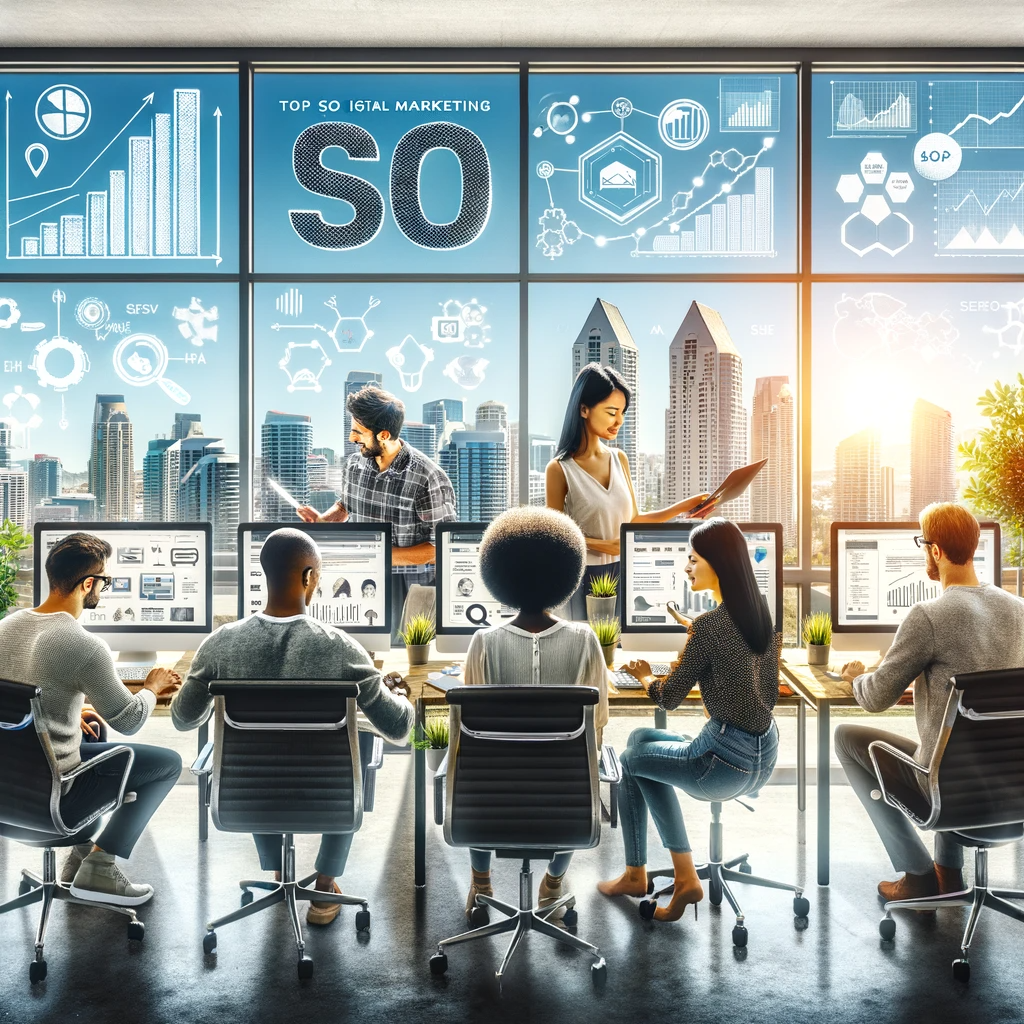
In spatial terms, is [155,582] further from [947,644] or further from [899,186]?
[899,186]

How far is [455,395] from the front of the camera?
4.83 metres

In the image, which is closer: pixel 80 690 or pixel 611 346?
pixel 80 690

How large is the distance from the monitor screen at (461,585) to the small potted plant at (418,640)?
0.25 ft

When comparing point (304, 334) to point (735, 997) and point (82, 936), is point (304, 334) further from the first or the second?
point (735, 997)

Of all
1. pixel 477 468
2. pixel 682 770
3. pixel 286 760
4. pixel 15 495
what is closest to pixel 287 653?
pixel 286 760

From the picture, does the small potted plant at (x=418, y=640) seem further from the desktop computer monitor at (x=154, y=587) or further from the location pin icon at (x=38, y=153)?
the location pin icon at (x=38, y=153)

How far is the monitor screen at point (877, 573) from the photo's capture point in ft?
11.0

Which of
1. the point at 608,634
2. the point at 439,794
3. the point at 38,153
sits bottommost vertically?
the point at 439,794

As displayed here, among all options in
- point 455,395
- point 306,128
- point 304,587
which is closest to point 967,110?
point 455,395

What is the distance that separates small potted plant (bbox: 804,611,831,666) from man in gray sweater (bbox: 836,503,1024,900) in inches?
18.6

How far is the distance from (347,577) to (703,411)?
2366 millimetres

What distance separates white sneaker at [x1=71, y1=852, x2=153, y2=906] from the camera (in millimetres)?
2947

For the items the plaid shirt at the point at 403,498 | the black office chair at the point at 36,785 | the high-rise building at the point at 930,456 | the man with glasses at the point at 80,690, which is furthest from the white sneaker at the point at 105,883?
the high-rise building at the point at 930,456

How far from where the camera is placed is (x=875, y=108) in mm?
4844
